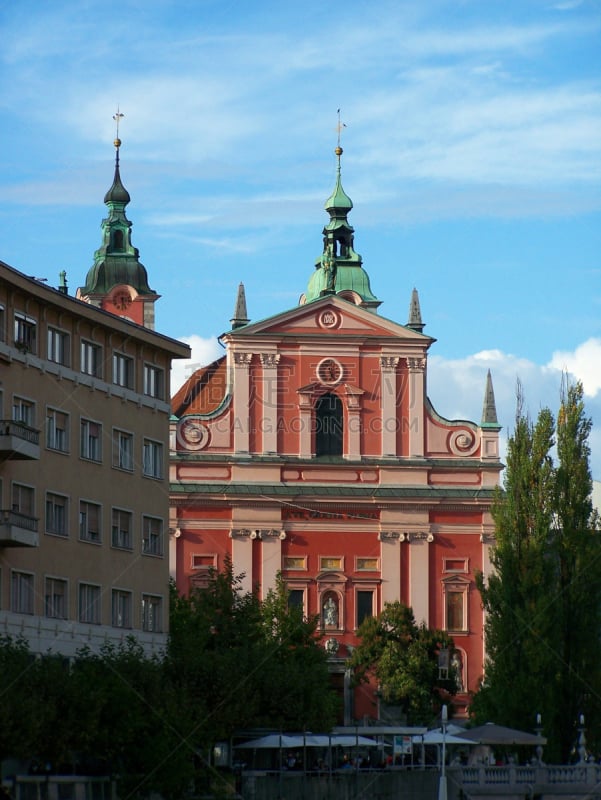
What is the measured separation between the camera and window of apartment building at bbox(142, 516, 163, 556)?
63.4 m

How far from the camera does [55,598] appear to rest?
57688mm

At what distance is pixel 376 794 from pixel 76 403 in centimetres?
1358

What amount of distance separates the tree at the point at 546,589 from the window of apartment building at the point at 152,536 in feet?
47.3

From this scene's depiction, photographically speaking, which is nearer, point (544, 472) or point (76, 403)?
point (76, 403)

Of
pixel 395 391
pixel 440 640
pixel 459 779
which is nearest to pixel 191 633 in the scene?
pixel 459 779

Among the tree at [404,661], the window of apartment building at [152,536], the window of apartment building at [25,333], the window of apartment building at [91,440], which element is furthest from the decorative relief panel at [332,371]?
the window of apartment building at [25,333]

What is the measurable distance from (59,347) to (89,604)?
7.18m

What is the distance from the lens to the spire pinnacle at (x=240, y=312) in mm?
97056

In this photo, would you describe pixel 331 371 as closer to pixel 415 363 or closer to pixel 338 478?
pixel 415 363

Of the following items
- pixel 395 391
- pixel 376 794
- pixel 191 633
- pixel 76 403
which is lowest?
pixel 376 794

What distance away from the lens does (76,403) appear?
59.6m

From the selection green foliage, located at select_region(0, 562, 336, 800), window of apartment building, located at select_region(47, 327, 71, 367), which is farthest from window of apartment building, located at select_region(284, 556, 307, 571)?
window of apartment building, located at select_region(47, 327, 71, 367)

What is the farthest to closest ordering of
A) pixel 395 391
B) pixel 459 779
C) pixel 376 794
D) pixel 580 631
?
pixel 395 391, pixel 580 631, pixel 459 779, pixel 376 794

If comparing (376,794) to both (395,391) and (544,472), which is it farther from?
(395,391)
